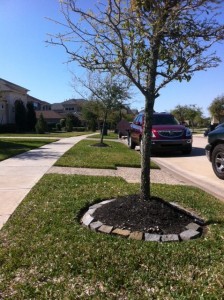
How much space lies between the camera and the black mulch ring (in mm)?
4387

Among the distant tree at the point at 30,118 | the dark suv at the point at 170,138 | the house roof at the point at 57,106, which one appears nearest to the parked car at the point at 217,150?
the dark suv at the point at 170,138

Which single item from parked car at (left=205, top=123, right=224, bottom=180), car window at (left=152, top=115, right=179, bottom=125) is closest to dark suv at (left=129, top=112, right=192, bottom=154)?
car window at (left=152, top=115, right=179, bottom=125)

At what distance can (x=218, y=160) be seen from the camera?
8.80 meters

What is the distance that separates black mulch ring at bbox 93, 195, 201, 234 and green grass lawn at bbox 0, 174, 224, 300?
0.32 meters

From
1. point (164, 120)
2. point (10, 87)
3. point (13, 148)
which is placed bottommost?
point (13, 148)

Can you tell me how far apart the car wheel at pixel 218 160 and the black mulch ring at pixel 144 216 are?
13.0 feet

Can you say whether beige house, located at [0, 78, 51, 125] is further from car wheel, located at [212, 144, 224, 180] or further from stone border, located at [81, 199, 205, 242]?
stone border, located at [81, 199, 205, 242]

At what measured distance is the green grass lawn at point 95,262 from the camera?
3047mm

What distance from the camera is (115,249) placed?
381 cm

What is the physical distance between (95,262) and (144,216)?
1243mm

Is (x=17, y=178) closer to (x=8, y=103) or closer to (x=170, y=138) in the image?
(x=170, y=138)

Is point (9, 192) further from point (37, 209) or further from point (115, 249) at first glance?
point (115, 249)

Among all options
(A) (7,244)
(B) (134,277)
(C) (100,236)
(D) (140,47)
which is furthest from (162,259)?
(D) (140,47)

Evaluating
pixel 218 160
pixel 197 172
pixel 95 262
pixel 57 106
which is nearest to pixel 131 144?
pixel 197 172
